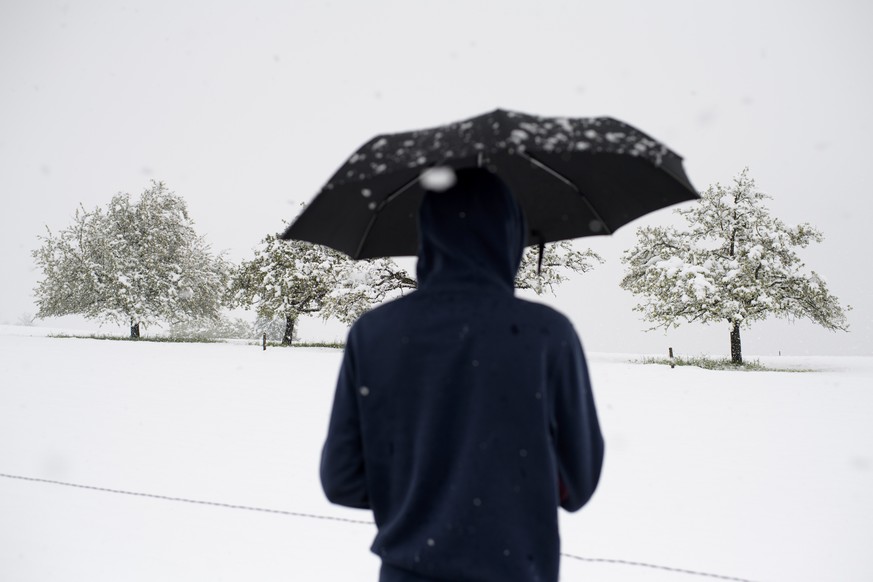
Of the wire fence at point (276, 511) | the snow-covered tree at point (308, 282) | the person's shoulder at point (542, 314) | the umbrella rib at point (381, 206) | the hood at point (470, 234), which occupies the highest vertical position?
the snow-covered tree at point (308, 282)

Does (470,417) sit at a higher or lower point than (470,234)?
lower

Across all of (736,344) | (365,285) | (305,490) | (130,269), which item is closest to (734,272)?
(736,344)

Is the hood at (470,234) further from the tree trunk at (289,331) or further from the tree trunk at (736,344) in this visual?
the tree trunk at (289,331)

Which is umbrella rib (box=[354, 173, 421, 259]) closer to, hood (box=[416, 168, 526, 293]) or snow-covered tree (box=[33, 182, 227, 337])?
hood (box=[416, 168, 526, 293])

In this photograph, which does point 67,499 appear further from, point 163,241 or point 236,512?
point 163,241

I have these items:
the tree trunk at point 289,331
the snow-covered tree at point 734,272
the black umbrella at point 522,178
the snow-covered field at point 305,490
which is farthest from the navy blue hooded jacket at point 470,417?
the tree trunk at point 289,331

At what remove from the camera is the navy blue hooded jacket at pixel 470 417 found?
1.31m

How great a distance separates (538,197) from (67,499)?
4.85 metres

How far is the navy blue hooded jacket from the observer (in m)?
1.31

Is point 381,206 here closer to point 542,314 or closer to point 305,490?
point 542,314

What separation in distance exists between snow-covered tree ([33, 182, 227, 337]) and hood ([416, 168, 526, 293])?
114 feet

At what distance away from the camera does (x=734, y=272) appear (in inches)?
810

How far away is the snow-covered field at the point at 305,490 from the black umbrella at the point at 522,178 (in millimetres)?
2385

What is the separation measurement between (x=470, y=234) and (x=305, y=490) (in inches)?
175
